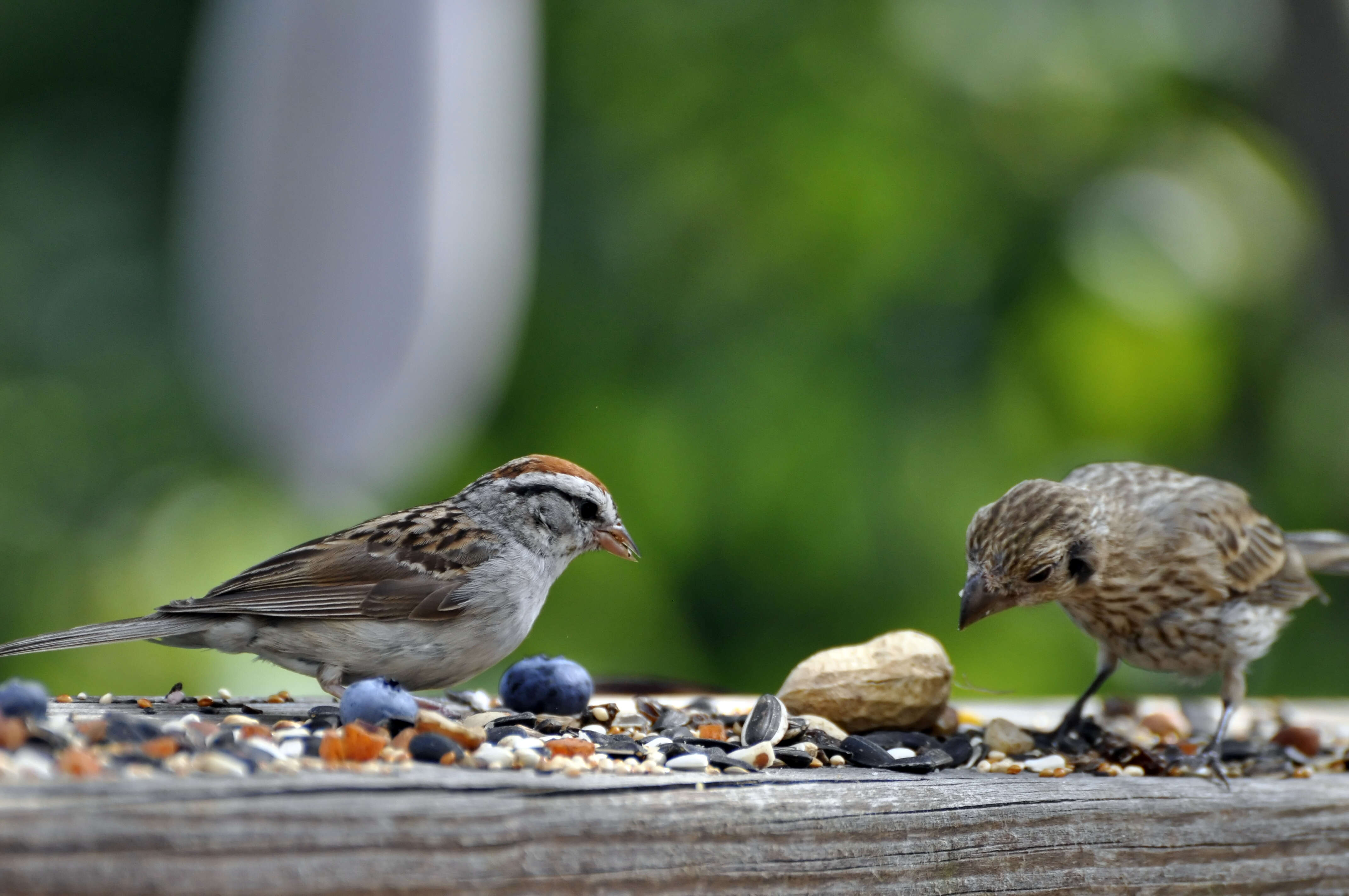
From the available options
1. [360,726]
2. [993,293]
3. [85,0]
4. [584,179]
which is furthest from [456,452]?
[360,726]

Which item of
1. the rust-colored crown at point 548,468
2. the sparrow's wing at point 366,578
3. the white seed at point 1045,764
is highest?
the rust-colored crown at point 548,468

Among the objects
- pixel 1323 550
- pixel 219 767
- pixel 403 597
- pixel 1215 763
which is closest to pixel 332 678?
pixel 403 597

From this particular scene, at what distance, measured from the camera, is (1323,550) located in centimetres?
335

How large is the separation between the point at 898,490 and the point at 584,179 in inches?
77.9

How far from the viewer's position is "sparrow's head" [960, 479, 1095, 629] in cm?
249

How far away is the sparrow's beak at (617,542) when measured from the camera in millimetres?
2799

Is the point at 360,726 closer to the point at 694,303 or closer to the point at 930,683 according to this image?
the point at 930,683

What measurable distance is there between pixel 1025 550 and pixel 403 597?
125 cm

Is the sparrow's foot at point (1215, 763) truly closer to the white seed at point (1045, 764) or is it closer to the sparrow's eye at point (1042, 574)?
the white seed at point (1045, 764)

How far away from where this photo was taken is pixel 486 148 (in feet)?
13.8

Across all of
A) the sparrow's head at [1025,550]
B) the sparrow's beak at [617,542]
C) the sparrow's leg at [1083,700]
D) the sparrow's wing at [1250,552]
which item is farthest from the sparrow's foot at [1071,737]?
the sparrow's beak at [617,542]

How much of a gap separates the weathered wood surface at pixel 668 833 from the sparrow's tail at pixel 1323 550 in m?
0.96

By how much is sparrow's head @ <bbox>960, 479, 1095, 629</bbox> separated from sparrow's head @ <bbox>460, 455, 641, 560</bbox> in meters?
0.76

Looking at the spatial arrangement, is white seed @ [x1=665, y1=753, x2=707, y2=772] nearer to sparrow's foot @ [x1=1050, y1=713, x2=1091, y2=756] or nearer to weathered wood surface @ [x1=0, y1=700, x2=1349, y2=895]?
weathered wood surface @ [x1=0, y1=700, x2=1349, y2=895]
